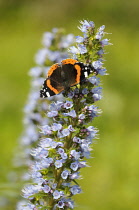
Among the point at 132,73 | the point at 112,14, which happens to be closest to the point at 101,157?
the point at 132,73

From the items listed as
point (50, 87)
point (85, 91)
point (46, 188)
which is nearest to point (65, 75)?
point (50, 87)

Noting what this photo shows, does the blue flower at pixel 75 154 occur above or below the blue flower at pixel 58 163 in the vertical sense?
above

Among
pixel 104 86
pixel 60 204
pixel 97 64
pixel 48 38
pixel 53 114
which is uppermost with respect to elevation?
pixel 104 86

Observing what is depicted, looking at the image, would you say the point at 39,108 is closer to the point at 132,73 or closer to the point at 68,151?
the point at 68,151

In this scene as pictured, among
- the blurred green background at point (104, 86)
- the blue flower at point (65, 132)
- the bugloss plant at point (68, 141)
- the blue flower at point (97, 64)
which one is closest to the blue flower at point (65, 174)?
the bugloss plant at point (68, 141)

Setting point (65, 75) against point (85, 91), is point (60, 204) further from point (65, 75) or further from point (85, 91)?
point (65, 75)

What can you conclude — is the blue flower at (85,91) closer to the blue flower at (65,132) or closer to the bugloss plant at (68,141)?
the bugloss plant at (68,141)
